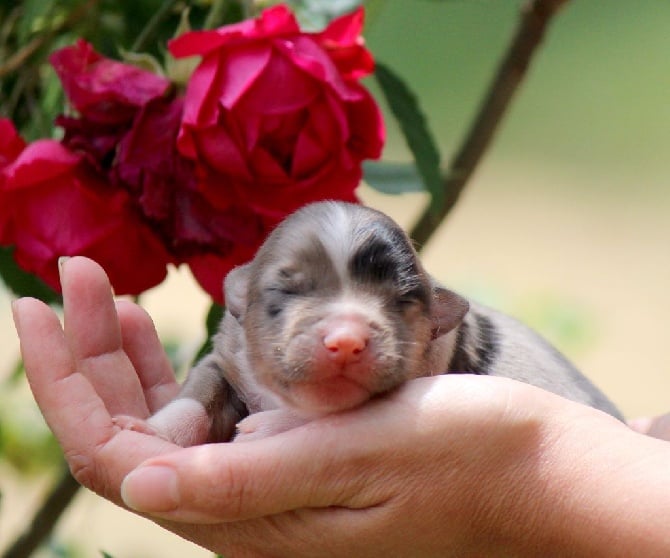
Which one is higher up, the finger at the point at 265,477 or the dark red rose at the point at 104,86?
the dark red rose at the point at 104,86

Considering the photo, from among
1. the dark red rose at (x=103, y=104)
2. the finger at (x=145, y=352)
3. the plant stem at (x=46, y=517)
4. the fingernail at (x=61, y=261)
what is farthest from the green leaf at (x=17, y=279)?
the plant stem at (x=46, y=517)

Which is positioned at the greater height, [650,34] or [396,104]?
[396,104]

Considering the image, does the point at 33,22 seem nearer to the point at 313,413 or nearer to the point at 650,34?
the point at 313,413

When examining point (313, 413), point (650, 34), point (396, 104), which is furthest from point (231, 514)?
point (650, 34)

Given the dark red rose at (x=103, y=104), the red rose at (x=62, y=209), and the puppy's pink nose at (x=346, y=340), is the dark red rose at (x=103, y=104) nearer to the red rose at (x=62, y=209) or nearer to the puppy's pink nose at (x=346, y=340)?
the red rose at (x=62, y=209)

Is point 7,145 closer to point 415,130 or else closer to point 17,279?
point 17,279

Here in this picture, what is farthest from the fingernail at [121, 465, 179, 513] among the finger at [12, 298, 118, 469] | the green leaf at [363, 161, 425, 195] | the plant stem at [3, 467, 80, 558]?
the plant stem at [3, 467, 80, 558]

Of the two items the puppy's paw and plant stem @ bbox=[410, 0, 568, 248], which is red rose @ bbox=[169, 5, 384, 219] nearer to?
the puppy's paw
